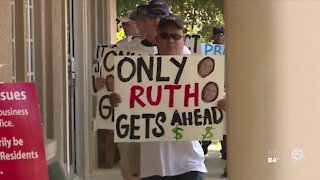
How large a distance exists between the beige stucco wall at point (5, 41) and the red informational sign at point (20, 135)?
186cm

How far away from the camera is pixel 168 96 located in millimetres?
6359

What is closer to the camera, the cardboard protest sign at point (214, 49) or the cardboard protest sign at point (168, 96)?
the cardboard protest sign at point (168, 96)

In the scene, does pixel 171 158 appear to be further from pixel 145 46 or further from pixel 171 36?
pixel 145 46

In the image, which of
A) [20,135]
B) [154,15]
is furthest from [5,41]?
[20,135]

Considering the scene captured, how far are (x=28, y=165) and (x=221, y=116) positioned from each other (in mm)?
2516

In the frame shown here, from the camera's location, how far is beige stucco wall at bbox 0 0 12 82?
20.1 ft

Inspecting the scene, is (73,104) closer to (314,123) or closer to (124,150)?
(124,150)

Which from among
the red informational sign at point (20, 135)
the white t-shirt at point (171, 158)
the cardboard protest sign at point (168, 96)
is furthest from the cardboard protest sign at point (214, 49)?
the red informational sign at point (20, 135)

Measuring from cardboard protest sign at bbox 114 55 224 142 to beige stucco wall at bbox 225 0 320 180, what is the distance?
271 cm

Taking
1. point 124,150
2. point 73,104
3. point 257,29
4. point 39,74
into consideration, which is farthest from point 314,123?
point 73,104

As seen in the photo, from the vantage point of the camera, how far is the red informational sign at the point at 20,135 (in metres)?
4.11

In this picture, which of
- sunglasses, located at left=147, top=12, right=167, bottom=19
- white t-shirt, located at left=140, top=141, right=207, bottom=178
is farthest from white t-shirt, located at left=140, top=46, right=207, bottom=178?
sunglasses, located at left=147, top=12, right=167, bottom=19

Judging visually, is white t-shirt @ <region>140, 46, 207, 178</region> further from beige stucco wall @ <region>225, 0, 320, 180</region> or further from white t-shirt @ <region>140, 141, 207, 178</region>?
beige stucco wall @ <region>225, 0, 320, 180</region>

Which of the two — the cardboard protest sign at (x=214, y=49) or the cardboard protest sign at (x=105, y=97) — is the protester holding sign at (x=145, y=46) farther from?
the cardboard protest sign at (x=214, y=49)
